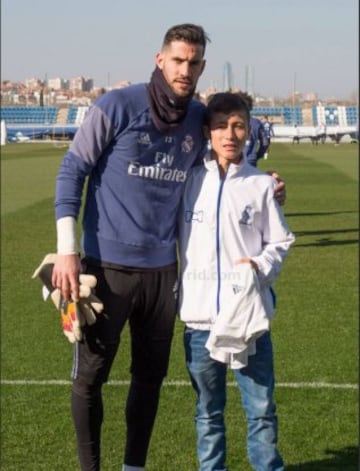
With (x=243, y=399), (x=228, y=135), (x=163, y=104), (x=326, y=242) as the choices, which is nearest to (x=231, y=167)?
(x=228, y=135)

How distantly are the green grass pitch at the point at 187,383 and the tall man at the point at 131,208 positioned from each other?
883 mm

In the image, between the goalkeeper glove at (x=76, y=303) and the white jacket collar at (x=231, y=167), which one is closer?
the goalkeeper glove at (x=76, y=303)

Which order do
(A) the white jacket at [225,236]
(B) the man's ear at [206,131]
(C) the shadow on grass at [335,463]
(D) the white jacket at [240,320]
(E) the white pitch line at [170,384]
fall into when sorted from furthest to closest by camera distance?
(E) the white pitch line at [170,384], (C) the shadow on grass at [335,463], (B) the man's ear at [206,131], (A) the white jacket at [225,236], (D) the white jacket at [240,320]

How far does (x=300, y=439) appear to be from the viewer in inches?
209

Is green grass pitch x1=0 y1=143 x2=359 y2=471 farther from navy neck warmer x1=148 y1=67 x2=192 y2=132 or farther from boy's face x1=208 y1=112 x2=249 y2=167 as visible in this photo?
navy neck warmer x1=148 y1=67 x2=192 y2=132

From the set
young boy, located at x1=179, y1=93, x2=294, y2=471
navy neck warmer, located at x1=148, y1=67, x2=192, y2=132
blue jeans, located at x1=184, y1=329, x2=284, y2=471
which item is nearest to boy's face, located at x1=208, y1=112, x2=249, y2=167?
young boy, located at x1=179, y1=93, x2=294, y2=471

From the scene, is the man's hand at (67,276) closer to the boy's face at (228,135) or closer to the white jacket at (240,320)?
the white jacket at (240,320)

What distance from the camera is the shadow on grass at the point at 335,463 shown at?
191 inches

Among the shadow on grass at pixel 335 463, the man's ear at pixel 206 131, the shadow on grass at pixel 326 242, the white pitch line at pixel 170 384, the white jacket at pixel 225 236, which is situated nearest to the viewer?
the white jacket at pixel 225 236

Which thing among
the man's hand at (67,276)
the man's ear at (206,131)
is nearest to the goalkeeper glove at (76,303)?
the man's hand at (67,276)

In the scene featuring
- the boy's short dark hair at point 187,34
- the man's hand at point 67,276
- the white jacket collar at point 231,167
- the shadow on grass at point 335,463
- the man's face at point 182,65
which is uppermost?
the boy's short dark hair at point 187,34

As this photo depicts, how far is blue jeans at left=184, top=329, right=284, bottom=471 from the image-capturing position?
4113 mm

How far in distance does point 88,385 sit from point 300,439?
1.57 metres

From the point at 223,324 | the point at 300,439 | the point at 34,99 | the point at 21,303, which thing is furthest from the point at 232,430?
the point at 34,99
